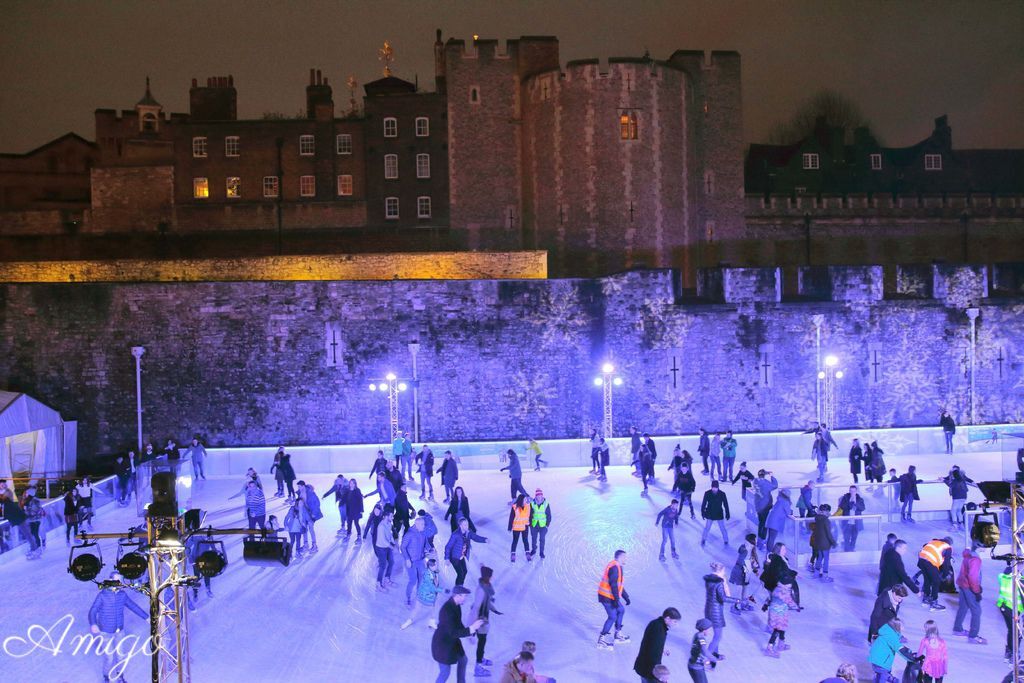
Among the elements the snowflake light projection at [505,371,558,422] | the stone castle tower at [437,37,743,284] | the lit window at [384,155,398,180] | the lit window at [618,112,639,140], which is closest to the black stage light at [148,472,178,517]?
the snowflake light projection at [505,371,558,422]

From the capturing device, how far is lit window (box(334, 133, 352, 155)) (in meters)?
30.5

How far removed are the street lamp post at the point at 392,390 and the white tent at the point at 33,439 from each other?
7345 millimetres

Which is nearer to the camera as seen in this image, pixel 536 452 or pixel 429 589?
pixel 429 589

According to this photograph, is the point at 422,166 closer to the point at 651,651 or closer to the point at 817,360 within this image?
the point at 817,360

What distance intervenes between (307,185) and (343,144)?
6.22 ft

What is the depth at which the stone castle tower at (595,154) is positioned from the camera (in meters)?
26.1

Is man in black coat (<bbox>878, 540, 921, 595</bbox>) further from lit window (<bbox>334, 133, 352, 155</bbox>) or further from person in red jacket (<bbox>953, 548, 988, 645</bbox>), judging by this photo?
lit window (<bbox>334, 133, 352, 155</bbox>)

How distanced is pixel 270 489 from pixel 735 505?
8548 mm

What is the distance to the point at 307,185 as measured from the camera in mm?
30469

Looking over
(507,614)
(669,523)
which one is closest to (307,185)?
(669,523)

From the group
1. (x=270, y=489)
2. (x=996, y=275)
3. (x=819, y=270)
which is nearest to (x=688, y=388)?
(x=819, y=270)

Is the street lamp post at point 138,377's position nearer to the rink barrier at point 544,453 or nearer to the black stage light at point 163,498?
the rink barrier at point 544,453

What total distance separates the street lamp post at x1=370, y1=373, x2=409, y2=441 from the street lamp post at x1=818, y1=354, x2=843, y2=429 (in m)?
10.4

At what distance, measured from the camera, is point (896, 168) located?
3534cm
